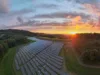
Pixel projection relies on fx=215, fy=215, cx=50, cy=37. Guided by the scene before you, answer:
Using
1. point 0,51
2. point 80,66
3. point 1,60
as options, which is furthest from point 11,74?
point 0,51

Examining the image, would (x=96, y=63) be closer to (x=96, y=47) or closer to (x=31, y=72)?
(x=96, y=47)

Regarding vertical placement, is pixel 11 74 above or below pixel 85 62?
below

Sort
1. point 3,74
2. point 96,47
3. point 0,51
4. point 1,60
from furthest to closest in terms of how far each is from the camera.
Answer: point 0,51
point 1,60
point 96,47
point 3,74

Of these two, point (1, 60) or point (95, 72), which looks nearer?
point (95, 72)

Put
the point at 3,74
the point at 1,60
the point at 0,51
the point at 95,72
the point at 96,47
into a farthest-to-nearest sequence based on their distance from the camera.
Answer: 1. the point at 0,51
2. the point at 1,60
3. the point at 96,47
4. the point at 3,74
5. the point at 95,72

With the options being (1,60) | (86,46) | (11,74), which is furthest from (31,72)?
(1,60)

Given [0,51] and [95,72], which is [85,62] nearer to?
[95,72]

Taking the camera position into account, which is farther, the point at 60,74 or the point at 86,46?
the point at 86,46

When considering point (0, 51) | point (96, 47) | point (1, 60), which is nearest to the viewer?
point (96, 47)

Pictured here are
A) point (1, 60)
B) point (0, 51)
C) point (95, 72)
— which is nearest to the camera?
point (95, 72)
